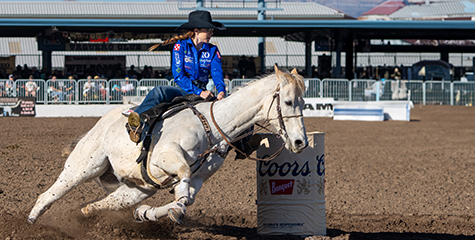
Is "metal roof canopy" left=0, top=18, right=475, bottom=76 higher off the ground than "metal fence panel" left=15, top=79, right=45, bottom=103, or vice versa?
"metal roof canopy" left=0, top=18, right=475, bottom=76

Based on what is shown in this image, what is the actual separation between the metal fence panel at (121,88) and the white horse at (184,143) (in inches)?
610

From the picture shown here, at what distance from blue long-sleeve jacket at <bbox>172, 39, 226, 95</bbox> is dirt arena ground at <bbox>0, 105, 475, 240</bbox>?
1755mm

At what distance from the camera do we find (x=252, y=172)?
32.0 ft

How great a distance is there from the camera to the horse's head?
4.46 meters

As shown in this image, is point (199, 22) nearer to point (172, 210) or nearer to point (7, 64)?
point (172, 210)

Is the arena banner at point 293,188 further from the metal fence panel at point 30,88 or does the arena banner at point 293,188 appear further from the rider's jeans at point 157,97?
the metal fence panel at point 30,88

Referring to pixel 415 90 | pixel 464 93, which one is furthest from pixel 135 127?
pixel 464 93

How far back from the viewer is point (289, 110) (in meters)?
4.54

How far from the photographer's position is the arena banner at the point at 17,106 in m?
20.2

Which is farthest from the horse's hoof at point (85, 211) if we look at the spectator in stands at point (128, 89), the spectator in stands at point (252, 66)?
the spectator in stands at point (252, 66)

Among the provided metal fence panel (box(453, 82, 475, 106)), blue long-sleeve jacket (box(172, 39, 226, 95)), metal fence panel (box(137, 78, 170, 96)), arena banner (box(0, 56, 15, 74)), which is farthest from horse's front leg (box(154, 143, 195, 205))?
arena banner (box(0, 56, 15, 74))

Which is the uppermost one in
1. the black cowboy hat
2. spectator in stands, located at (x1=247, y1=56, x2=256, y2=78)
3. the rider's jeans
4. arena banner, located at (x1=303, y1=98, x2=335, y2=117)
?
spectator in stands, located at (x1=247, y1=56, x2=256, y2=78)

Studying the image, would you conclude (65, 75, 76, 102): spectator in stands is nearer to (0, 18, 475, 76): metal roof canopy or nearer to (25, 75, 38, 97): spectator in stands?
(25, 75, 38, 97): spectator in stands

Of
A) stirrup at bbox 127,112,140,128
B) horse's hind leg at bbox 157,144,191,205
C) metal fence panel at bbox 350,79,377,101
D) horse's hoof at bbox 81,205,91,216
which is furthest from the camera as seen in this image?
metal fence panel at bbox 350,79,377,101
